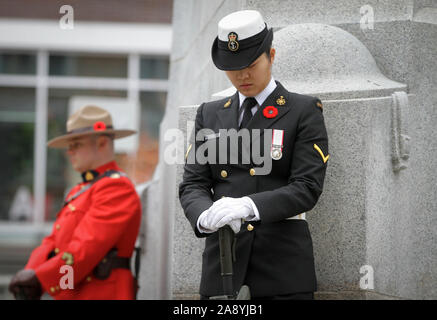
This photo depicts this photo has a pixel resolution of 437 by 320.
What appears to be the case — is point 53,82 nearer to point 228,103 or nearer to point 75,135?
point 75,135

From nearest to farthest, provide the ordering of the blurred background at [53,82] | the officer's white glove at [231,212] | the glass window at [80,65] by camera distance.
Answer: the officer's white glove at [231,212], the blurred background at [53,82], the glass window at [80,65]

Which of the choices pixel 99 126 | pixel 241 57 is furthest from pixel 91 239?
pixel 241 57

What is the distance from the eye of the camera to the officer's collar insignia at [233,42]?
3.72 metres

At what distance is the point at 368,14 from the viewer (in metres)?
5.16

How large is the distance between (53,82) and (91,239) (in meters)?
15.3

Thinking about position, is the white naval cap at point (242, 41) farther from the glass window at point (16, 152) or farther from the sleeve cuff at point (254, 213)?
the glass window at point (16, 152)

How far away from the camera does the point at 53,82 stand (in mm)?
20250

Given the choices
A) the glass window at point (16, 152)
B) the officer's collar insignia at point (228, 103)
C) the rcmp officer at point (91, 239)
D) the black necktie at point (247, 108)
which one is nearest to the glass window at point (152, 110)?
the glass window at point (16, 152)

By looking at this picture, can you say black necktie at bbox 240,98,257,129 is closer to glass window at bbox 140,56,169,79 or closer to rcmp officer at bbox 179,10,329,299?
rcmp officer at bbox 179,10,329,299

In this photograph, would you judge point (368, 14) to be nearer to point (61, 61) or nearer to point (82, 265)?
point (82, 265)

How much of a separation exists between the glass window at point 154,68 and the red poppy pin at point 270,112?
54.7 ft

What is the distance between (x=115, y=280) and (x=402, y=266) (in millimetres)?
2327

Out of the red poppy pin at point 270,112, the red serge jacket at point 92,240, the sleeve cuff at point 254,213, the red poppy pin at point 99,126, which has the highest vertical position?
the red poppy pin at point 99,126

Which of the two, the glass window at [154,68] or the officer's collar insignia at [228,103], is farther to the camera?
the glass window at [154,68]
